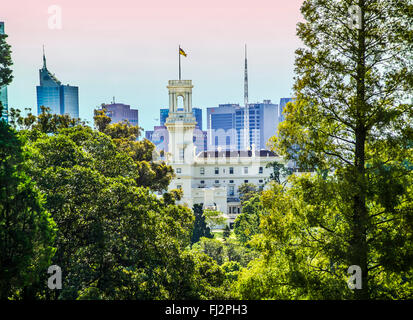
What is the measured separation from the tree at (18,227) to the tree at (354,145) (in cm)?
547

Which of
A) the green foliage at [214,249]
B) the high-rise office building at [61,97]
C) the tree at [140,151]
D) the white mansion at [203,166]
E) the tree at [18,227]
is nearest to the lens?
the tree at [18,227]

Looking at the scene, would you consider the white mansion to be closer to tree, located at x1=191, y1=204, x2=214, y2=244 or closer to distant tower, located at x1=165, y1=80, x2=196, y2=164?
distant tower, located at x1=165, y1=80, x2=196, y2=164

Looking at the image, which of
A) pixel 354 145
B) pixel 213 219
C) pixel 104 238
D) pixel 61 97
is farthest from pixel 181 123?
pixel 354 145

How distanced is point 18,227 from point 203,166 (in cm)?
7064

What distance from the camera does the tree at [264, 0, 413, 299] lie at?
10.3m

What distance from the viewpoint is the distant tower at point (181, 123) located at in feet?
221

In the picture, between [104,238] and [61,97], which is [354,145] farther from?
[61,97]

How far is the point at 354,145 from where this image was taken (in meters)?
11.5

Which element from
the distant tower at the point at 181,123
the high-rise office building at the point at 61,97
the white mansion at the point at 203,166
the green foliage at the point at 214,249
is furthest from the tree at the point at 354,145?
the distant tower at the point at 181,123

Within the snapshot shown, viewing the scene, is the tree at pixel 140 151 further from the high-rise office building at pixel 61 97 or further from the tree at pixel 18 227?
the tree at pixel 18 227

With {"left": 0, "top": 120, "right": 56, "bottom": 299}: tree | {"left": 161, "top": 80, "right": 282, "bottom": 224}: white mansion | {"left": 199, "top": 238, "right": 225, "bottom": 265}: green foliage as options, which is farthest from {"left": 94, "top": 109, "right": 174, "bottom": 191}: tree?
{"left": 161, "top": 80, "right": 282, "bottom": 224}: white mansion
